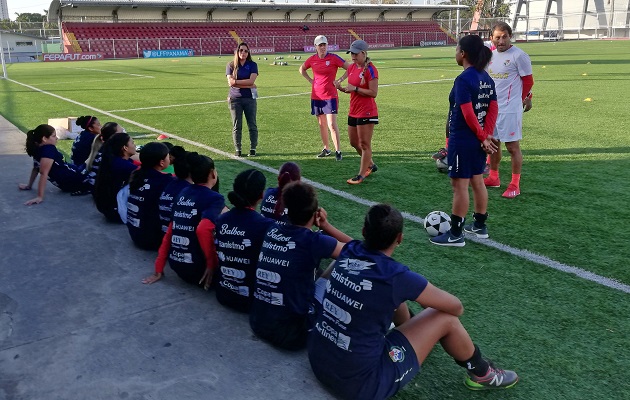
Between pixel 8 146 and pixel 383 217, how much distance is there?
1017 cm

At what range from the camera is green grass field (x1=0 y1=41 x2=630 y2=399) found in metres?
3.51

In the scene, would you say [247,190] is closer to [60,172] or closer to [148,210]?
[148,210]

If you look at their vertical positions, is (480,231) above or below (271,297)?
below

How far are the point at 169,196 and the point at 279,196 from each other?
1.12m

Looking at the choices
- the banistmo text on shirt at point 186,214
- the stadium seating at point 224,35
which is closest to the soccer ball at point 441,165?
the banistmo text on shirt at point 186,214

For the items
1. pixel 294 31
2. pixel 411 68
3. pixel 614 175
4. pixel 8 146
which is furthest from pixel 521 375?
pixel 294 31

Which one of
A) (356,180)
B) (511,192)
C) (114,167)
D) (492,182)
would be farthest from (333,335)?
(492,182)

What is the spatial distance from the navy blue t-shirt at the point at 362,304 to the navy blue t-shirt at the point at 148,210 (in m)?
2.71

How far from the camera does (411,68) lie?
28859mm

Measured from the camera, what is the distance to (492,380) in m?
3.19

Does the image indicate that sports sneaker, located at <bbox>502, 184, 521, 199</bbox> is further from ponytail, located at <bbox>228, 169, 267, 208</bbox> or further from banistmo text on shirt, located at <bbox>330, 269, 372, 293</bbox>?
banistmo text on shirt, located at <bbox>330, 269, 372, 293</bbox>

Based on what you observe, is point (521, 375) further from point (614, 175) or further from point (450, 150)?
point (614, 175)

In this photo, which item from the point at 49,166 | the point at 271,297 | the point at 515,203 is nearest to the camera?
the point at 271,297

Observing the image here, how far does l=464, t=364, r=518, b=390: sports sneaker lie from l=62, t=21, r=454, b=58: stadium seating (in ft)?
181
